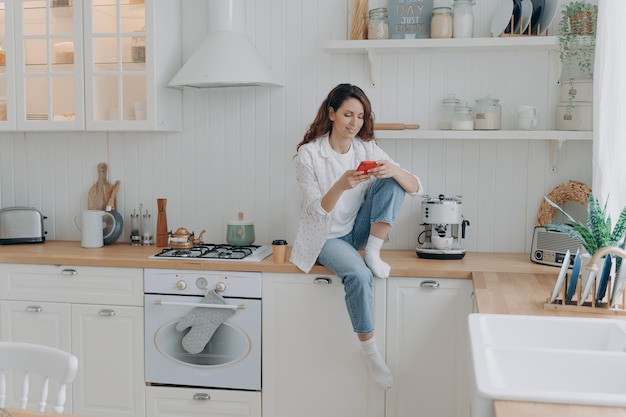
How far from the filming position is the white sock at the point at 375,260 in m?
3.15

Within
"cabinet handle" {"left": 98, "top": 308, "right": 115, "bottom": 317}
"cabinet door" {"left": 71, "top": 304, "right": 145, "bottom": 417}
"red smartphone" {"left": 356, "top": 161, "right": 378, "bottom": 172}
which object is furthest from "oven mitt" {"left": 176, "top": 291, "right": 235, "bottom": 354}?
"red smartphone" {"left": 356, "top": 161, "right": 378, "bottom": 172}

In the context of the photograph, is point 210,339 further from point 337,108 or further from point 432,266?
point 337,108

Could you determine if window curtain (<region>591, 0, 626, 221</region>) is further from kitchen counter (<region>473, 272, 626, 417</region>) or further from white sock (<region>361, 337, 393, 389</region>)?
white sock (<region>361, 337, 393, 389</region>)

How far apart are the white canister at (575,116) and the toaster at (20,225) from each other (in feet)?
8.72

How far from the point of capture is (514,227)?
362cm

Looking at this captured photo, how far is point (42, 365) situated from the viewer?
1888mm

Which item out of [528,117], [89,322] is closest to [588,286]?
[528,117]

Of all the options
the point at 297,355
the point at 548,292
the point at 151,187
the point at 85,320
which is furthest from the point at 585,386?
the point at 151,187

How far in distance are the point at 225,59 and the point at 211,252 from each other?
91cm

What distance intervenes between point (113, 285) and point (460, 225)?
1.65 m

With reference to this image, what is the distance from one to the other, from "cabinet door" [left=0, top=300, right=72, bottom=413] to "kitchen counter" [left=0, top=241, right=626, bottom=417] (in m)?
0.21

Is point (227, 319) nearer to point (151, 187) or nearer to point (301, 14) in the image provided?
point (151, 187)

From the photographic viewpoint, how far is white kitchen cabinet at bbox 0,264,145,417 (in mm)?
3426


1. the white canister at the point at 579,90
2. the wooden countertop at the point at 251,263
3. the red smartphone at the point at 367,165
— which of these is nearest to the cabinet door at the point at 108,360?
the wooden countertop at the point at 251,263
